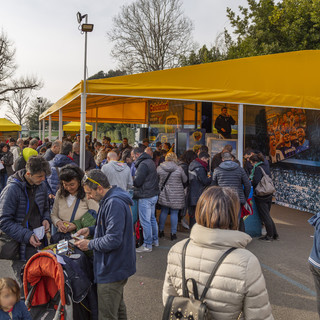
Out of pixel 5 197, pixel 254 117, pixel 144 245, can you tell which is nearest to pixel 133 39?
pixel 254 117

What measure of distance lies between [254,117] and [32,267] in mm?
9070

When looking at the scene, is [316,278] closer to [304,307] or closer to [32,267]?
[304,307]

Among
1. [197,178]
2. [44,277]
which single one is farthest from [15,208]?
[197,178]

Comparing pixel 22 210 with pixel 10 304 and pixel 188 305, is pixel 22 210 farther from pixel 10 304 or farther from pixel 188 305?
pixel 188 305

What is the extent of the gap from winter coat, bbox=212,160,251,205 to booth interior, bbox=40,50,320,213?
3.47 ft

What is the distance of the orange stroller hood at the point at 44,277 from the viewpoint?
105 inches

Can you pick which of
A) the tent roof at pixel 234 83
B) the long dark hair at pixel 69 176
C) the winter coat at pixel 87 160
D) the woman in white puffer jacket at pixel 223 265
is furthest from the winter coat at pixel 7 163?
the woman in white puffer jacket at pixel 223 265

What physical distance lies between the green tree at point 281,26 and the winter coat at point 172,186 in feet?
32.4

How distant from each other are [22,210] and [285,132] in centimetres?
809

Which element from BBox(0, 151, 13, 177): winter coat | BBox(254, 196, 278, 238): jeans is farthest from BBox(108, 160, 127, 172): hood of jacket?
BBox(0, 151, 13, 177): winter coat

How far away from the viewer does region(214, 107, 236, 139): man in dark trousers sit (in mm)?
10836

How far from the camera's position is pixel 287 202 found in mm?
9688

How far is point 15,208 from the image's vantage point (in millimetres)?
3236

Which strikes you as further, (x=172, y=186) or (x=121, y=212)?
(x=172, y=186)
